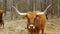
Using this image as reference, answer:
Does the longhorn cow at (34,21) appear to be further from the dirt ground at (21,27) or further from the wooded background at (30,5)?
the wooded background at (30,5)

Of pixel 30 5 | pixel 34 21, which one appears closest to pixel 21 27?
pixel 30 5

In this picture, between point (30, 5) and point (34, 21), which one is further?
point (30, 5)

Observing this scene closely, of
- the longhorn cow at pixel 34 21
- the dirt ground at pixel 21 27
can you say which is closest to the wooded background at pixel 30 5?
the dirt ground at pixel 21 27

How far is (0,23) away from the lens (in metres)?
12.0

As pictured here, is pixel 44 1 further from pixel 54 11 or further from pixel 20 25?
pixel 20 25

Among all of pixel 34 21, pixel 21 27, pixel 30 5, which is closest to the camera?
pixel 34 21

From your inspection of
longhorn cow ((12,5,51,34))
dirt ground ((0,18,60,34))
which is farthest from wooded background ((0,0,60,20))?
longhorn cow ((12,5,51,34))

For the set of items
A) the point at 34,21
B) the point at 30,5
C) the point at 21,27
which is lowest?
the point at 21,27

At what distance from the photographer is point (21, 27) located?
12031 millimetres

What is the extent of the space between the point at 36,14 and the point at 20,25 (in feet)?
13.8

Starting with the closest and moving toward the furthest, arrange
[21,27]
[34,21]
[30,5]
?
[34,21] < [21,27] < [30,5]

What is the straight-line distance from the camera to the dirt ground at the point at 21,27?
11.2m

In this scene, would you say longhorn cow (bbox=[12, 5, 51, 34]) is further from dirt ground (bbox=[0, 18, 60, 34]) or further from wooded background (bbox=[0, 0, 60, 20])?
wooded background (bbox=[0, 0, 60, 20])

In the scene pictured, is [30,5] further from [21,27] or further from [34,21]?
[34,21]
